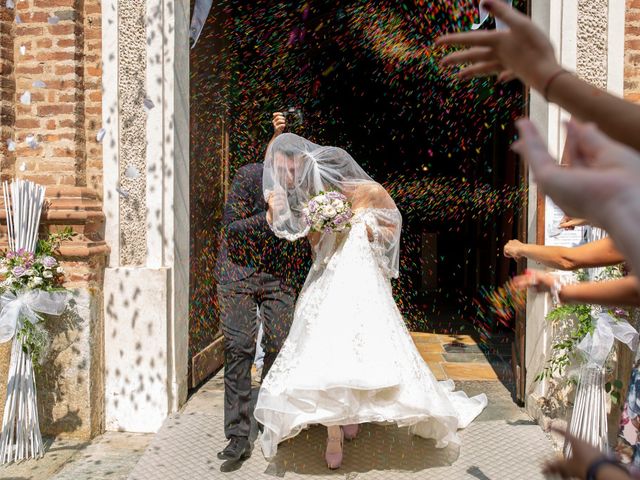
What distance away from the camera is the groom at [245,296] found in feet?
12.6

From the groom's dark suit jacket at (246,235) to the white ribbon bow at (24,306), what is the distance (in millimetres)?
1149

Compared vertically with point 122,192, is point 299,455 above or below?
below

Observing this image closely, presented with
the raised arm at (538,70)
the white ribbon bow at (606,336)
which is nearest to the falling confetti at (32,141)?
the raised arm at (538,70)

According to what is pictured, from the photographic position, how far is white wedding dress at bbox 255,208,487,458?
137 inches

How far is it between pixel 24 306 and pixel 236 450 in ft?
5.72

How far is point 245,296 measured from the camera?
3.95m

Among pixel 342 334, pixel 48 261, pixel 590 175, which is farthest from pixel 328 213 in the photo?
pixel 590 175

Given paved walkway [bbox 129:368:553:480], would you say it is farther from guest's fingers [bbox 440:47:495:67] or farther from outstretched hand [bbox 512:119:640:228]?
outstretched hand [bbox 512:119:640:228]

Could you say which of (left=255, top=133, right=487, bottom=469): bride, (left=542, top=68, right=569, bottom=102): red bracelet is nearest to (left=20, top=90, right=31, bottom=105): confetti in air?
(left=255, top=133, right=487, bottom=469): bride

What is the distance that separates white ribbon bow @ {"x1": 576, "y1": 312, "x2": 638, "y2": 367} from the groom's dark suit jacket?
207 centimetres

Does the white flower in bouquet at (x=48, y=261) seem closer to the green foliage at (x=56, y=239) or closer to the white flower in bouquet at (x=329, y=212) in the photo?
the green foliage at (x=56, y=239)

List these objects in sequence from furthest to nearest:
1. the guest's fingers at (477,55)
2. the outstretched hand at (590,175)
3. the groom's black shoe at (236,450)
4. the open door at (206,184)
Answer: the open door at (206,184) → the groom's black shoe at (236,450) → the guest's fingers at (477,55) → the outstretched hand at (590,175)

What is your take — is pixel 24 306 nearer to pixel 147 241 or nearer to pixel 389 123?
pixel 147 241

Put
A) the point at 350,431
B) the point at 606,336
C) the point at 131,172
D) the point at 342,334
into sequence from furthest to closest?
the point at 131,172 < the point at 350,431 < the point at 342,334 < the point at 606,336
